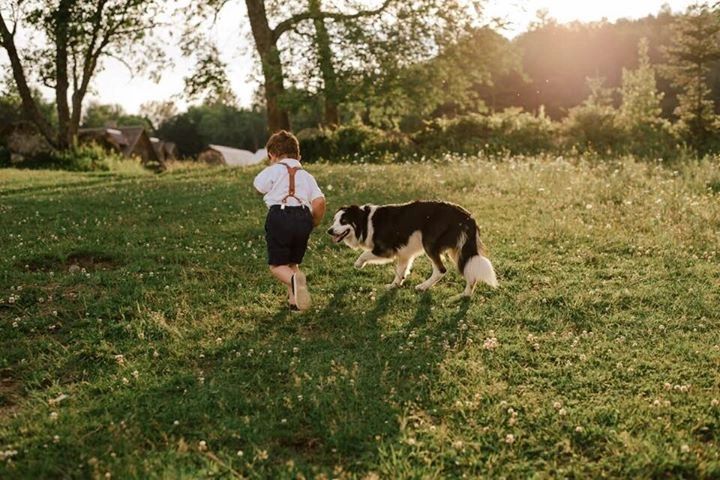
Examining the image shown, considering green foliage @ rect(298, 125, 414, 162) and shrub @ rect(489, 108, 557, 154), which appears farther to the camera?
green foliage @ rect(298, 125, 414, 162)

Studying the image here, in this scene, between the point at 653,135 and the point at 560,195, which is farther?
the point at 653,135

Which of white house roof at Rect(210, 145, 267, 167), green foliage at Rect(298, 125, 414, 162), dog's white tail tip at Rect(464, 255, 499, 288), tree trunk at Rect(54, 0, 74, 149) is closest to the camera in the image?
dog's white tail tip at Rect(464, 255, 499, 288)

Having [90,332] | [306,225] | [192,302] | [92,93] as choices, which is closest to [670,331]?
[306,225]

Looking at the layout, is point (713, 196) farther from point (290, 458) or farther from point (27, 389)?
point (27, 389)

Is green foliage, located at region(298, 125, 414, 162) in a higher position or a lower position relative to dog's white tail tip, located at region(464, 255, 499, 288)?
higher

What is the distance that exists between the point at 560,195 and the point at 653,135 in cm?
1415

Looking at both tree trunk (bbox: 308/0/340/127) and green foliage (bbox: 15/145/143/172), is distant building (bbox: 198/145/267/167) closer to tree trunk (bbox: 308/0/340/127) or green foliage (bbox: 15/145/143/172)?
green foliage (bbox: 15/145/143/172)

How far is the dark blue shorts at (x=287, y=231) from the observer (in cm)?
707

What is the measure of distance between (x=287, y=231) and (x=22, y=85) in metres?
25.9

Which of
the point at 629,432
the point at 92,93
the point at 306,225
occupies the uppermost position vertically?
the point at 92,93

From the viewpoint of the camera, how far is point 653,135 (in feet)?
82.0

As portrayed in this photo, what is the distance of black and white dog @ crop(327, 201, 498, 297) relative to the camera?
300 inches

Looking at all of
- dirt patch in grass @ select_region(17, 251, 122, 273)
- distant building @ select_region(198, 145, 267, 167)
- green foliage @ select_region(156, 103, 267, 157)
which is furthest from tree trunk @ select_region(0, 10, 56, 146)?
green foliage @ select_region(156, 103, 267, 157)

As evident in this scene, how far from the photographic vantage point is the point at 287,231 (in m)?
7.08
